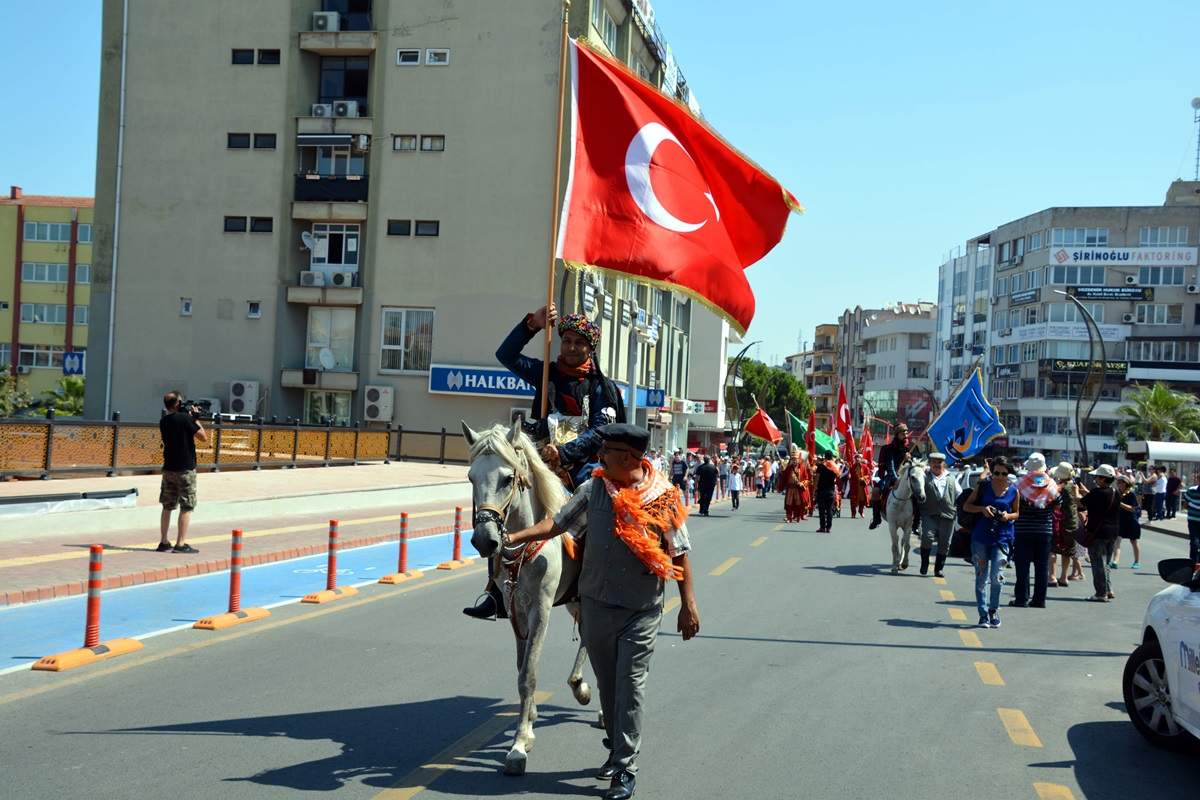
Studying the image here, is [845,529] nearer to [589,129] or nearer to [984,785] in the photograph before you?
[589,129]

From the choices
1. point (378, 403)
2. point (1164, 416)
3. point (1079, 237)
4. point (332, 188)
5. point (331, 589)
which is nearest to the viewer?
point (331, 589)

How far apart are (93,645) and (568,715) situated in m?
4.25

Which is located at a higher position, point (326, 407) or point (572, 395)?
point (572, 395)

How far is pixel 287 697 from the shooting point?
8.44m

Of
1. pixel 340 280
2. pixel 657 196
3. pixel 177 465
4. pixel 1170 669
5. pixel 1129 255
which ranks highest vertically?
pixel 1129 255

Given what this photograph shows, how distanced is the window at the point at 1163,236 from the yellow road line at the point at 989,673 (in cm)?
9277

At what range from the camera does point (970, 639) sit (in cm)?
1249

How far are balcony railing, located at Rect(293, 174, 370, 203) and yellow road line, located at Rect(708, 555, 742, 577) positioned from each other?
107 ft

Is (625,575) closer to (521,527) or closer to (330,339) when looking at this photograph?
(521,527)

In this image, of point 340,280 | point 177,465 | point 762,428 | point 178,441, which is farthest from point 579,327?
point 340,280

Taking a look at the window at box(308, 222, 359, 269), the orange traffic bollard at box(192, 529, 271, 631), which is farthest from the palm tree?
the orange traffic bollard at box(192, 529, 271, 631)

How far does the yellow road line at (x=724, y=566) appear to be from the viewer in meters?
18.2

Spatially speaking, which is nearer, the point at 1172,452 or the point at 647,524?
the point at 647,524

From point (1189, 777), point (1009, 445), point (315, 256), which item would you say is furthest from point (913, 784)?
point (1009, 445)
